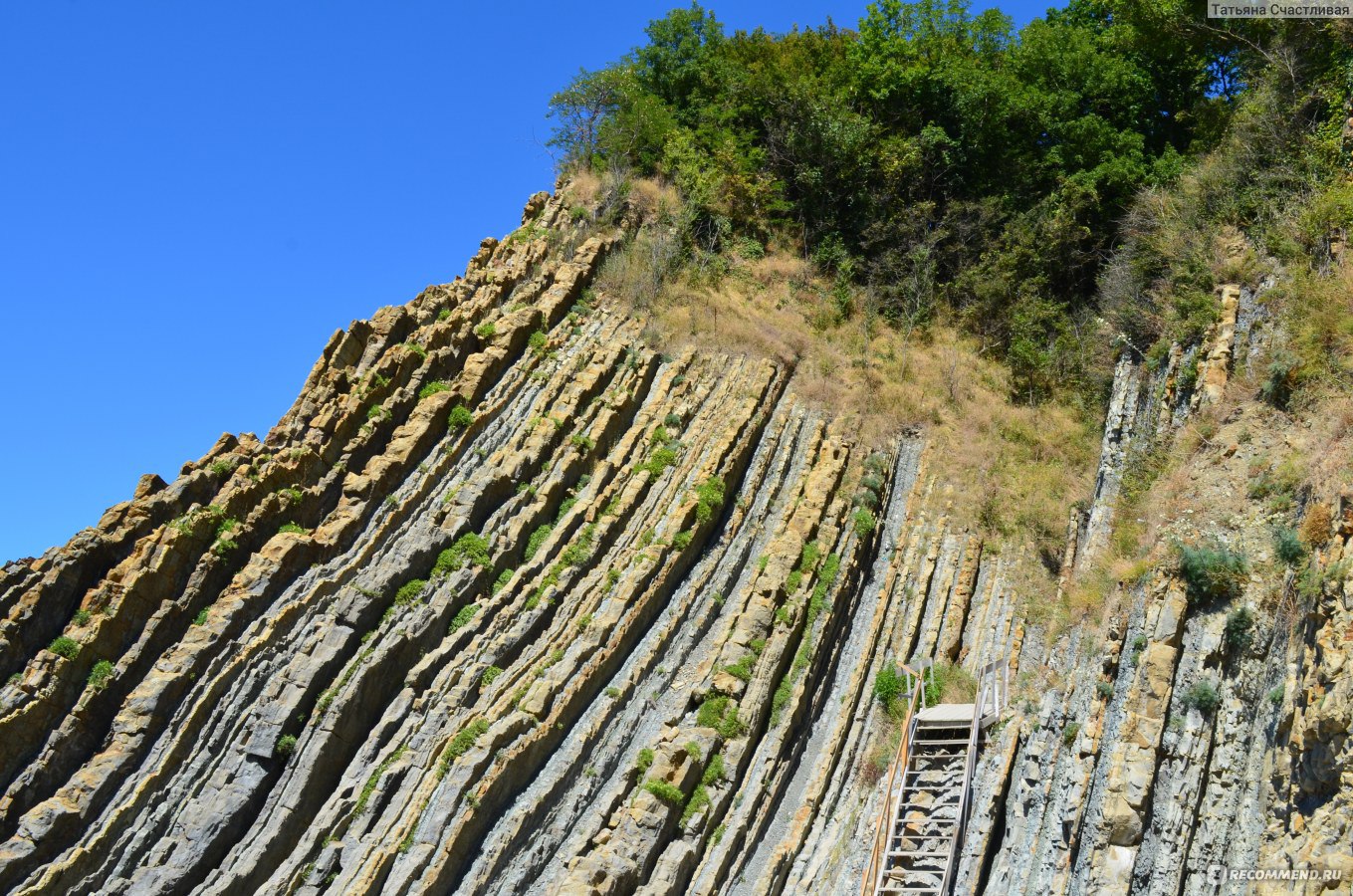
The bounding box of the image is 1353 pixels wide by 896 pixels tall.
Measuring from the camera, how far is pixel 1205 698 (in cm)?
1162

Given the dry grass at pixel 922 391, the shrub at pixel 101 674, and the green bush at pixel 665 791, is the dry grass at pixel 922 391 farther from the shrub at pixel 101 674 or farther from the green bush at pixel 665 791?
the shrub at pixel 101 674

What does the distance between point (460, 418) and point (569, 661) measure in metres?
4.96

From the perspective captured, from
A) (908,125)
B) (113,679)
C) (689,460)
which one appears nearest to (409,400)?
(689,460)

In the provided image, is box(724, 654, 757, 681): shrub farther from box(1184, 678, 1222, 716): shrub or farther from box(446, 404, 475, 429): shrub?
box(1184, 678, 1222, 716): shrub

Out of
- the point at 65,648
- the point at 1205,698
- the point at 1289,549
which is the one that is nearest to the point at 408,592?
the point at 65,648

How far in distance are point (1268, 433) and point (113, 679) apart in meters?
14.8

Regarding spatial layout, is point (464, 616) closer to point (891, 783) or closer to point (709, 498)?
point (709, 498)

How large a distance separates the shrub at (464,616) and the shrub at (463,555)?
23.6 inches

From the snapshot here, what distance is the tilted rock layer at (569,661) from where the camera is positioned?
12.3 meters

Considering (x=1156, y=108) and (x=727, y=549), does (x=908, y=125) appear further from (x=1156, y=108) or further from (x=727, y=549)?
(x=727, y=549)

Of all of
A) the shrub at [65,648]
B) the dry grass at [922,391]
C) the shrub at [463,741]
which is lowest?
the shrub at [65,648]

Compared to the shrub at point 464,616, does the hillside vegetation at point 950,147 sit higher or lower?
higher

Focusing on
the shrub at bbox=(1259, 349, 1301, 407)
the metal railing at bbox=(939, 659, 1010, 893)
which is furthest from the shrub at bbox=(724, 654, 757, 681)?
the shrub at bbox=(1259, 349, 1301, 407)

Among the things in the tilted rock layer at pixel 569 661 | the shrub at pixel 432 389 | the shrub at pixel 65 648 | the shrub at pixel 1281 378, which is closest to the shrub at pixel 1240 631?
the tilted rock layer at pixel 569 661
